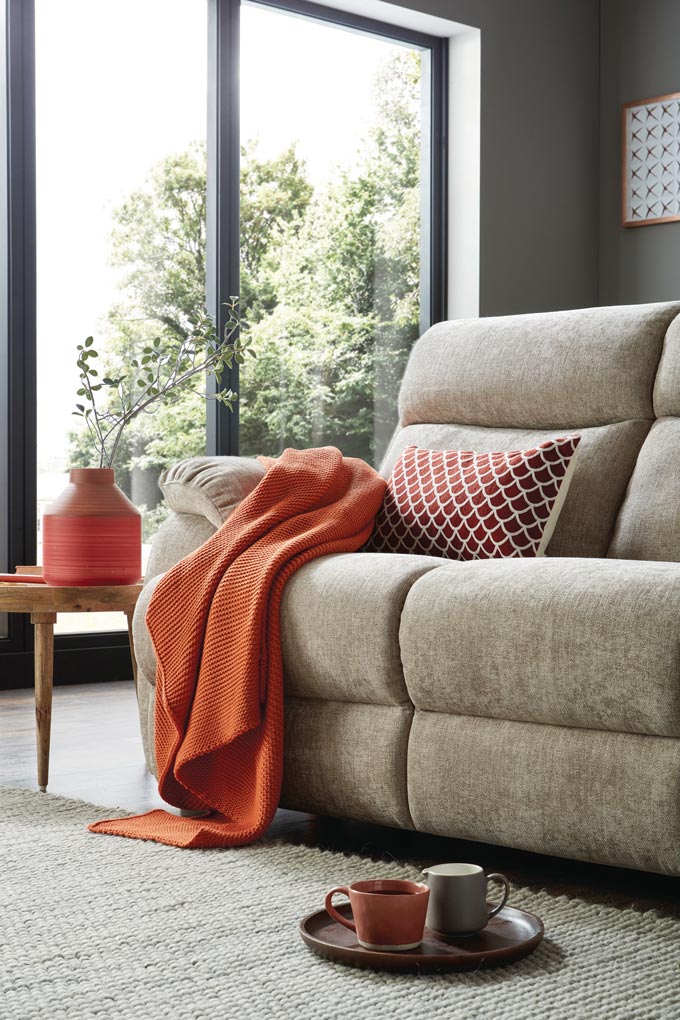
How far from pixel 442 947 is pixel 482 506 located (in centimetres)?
100

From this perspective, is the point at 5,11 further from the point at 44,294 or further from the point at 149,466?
the point at 149,466

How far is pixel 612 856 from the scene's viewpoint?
175cm

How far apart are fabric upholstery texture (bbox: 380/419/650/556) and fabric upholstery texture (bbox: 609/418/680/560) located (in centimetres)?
2

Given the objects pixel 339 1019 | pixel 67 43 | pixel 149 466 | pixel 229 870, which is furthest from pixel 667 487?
pixel 67 43

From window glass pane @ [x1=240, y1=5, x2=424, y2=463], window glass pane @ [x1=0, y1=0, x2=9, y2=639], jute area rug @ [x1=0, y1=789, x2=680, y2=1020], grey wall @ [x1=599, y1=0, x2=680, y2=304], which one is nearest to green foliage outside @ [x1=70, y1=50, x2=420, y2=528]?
window glass pane @ [x1=240, y1=5, x2=424, y2=463]

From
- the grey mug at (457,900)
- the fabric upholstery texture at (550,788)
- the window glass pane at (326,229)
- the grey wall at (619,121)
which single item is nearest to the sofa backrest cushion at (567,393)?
the fabric upholstery texture at (550,788)

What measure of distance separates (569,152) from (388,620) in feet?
11.6

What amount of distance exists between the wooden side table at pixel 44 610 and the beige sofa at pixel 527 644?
0.15 meters

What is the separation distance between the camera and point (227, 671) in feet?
6.95

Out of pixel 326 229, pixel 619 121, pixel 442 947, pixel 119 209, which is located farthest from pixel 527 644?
pixel 619 121

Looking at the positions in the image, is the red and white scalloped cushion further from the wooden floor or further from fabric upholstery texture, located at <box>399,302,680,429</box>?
the wooden floor

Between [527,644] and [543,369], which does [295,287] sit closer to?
[543,369]

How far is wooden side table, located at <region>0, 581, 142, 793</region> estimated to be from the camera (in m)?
2.43

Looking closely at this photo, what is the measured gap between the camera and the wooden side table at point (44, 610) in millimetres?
2426
